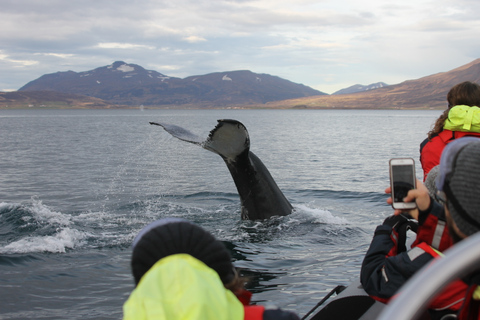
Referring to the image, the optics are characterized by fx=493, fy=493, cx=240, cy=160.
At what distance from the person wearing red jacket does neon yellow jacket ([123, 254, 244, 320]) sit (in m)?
3.37

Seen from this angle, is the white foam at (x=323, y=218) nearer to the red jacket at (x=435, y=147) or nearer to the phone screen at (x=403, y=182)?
the red jacket at (x=435, y=147)

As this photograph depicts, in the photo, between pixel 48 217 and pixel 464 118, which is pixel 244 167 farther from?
pixel 48 217

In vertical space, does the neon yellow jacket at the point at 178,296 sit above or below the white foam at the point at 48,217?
above

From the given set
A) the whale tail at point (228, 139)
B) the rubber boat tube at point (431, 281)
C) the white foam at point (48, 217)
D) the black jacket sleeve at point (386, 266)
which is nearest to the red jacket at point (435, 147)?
the black jacket sleeve at point (386, 266)

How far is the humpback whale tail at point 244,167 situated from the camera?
23.1 ft

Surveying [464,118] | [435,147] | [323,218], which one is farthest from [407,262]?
[323,218]

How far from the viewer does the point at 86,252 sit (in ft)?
24.7

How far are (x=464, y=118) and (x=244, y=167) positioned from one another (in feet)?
12.1

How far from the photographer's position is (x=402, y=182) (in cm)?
256

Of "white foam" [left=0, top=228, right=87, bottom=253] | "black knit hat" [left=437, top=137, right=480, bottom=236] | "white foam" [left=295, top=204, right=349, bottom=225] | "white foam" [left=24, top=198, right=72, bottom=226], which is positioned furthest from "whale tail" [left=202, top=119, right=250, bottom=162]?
"black knit hat" [left=437, top=137, right=480, bottom=236]

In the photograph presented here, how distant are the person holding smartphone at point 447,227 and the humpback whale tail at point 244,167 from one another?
4063 millimetres

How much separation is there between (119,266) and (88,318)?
1.50 metres

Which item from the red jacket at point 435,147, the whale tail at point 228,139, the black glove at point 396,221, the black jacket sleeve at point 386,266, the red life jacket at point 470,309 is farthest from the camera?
the whale tail at point 228,139

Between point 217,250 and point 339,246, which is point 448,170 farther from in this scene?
point 339,246
